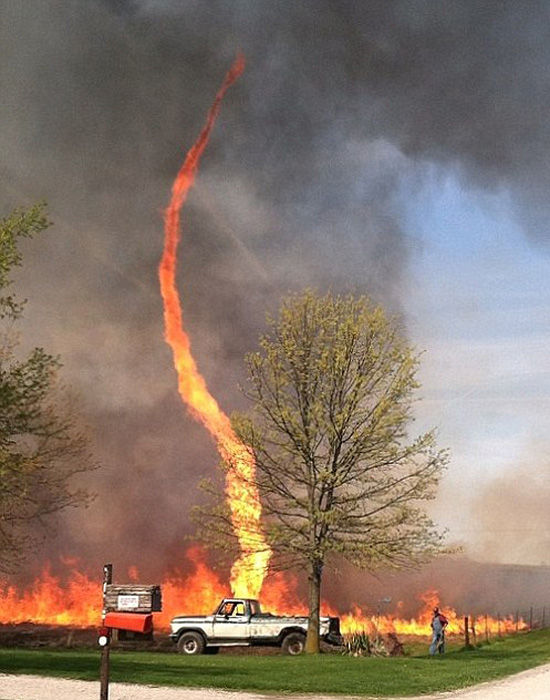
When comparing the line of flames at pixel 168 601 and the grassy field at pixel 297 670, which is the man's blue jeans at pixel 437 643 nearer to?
the grassy field at pixel 297 670

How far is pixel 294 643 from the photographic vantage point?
3794 centimetres

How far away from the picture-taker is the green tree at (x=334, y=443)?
1460 inches

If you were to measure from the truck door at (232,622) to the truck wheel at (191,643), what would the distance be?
27.0 inches

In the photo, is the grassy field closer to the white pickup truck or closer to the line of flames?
the white pickup truck

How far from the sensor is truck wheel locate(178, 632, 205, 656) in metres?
38.1

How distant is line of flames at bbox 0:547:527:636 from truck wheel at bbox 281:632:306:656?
75.2ft

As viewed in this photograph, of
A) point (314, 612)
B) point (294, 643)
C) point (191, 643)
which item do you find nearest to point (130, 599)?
point (314, 612)

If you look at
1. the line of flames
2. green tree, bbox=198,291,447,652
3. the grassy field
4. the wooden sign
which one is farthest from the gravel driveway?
the line of flames

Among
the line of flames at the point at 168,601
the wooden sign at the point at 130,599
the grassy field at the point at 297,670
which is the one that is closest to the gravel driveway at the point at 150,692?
the grassy field at the point at 297,670

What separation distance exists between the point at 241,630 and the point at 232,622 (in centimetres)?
47

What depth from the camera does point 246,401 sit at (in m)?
74.6

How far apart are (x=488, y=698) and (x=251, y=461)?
17.8m

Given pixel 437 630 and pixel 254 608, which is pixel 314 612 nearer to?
pixel 254 608

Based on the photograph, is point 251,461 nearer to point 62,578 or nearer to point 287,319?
point 287,319
